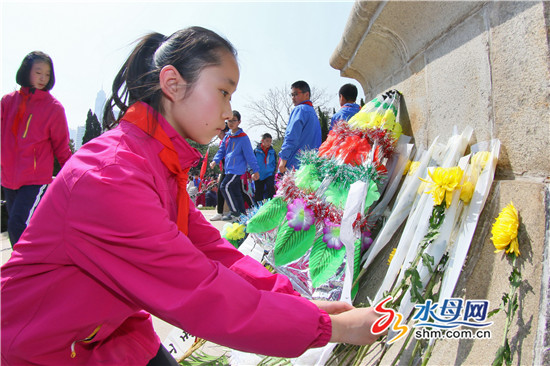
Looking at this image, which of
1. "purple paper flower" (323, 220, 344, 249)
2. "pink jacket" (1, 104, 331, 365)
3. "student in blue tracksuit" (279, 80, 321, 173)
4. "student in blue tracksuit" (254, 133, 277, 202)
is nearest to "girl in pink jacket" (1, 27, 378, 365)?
"pink jacket" (1, 104, 331, 365)

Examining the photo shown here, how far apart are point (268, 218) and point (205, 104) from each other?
4.60 ft

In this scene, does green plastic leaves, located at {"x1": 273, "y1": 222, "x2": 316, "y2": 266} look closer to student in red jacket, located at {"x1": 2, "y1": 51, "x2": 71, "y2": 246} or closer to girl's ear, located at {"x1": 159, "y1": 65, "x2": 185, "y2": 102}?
girl's ear, located at {"x1": 159, "y1": 65, "x2": 185, "y2": 102}

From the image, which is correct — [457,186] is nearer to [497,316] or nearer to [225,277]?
[497,316]

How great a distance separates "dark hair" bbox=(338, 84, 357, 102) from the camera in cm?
440

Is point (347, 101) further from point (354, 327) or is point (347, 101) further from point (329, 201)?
point (354, 327)

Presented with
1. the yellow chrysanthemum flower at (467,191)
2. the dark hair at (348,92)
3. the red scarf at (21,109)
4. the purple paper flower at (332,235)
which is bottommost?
the purple paper flower at (332,235)

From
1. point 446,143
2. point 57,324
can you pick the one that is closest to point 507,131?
point 446,143

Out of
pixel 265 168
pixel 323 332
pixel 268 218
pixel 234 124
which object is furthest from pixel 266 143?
pixel 323 332

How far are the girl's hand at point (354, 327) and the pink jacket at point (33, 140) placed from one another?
3.11 meters

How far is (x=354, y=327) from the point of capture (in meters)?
0.96

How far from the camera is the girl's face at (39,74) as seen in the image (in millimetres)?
3154

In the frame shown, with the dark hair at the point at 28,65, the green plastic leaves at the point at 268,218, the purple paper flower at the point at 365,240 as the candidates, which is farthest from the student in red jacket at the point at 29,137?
the purple paper flower at the point at 365,240

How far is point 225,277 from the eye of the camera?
88 centimetres

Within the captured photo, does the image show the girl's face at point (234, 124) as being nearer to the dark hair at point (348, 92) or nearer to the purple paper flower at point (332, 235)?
the dark hair at point (348, 92)
